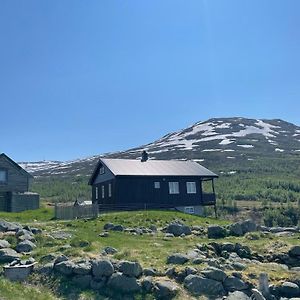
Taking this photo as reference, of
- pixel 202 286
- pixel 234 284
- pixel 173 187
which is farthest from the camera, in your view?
pixel 173 187

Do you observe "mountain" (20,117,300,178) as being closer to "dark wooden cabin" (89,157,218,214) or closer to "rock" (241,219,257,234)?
"dark wooden cabin" (89,157,218,214)

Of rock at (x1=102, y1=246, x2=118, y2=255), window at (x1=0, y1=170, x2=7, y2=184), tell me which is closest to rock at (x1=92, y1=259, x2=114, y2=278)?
rock at (x1=102, y1=246, x2=118, y2=255)

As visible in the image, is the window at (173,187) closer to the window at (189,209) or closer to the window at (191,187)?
the window at (191,187)

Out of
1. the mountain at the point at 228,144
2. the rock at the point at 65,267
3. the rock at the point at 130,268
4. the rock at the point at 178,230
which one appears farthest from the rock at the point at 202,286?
the mountain at the point at 228,144

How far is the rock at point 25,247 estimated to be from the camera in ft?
64.5

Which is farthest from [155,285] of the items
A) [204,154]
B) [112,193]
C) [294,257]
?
[204,154]

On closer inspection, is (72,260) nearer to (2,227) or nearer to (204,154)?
(2,227)

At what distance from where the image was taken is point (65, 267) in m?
16.3

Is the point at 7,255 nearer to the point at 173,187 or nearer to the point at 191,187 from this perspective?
the point at 173,187

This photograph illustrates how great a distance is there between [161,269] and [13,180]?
36980 millimetres

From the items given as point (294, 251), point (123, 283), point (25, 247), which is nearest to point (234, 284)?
point (123, 283)

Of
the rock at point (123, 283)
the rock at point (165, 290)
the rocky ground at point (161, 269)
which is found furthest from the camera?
the rocky ground at point (161, 269)

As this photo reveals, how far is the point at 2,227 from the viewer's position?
2412 cm

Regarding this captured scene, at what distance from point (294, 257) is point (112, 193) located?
98.7 ft
